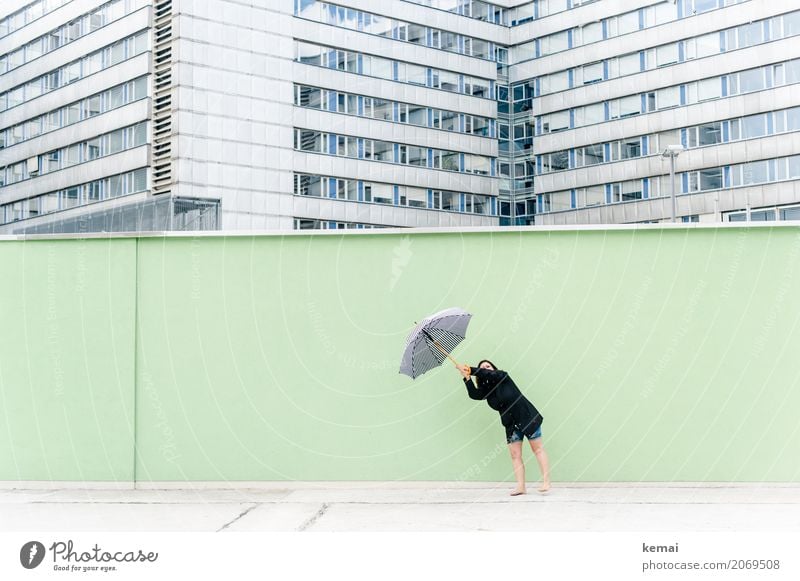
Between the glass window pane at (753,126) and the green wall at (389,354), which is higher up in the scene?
the glass window pane at (753,126)

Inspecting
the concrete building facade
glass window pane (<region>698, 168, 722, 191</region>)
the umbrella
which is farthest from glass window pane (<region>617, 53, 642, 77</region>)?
the umbrella

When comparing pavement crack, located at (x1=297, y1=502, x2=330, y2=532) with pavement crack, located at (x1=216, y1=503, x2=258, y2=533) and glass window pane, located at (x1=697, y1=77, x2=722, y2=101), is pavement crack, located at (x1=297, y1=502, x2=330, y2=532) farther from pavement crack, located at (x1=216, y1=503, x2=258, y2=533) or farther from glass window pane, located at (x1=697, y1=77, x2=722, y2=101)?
glass window pane, located at (x1=697, y1=77, x2=722, y2=101)

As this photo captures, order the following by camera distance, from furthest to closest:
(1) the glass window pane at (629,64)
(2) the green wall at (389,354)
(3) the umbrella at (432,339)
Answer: (1) the glass window pane at (629,64), (2) the green wall at (389,354), (3) the umbrella at (432,339)

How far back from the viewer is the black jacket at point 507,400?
26.5 feet

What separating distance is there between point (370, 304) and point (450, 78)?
40.5m

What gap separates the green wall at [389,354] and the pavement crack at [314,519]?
0.82m

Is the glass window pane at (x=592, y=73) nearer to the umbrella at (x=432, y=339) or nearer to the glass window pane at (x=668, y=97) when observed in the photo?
the glass window pane at (x=668, y=97)

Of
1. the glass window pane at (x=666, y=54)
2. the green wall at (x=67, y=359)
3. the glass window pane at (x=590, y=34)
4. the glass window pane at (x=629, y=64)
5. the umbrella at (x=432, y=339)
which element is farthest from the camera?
the glass window pane at (x=629, y=64)

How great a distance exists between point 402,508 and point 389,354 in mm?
1557

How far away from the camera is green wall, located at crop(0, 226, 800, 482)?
865 cm

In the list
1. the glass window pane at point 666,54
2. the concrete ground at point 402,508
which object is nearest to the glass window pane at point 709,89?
the glass window pane at point 666,54

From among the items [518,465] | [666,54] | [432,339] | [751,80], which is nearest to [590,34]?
[666,54]

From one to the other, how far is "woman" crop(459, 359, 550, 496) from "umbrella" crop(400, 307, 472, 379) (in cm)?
27

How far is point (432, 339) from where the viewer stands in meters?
8.12
